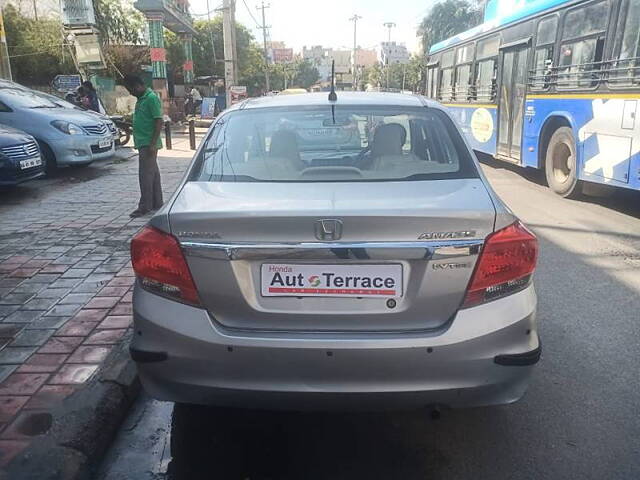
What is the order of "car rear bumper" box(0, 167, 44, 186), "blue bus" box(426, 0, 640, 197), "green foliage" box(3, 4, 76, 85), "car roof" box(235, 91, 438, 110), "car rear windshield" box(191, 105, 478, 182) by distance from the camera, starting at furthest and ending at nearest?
"green foliage" box(3, 4, 76, 85) < "car rear bumper" box(0, 167, 44, 186) < "blue bus" box(426, 0, 640, 197) < "car roof" box(235, 91, 438, 110) < "car rear windshield" box(191, 105, 478, 182)

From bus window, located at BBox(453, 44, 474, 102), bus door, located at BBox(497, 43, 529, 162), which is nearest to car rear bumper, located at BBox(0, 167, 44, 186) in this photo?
bus door, located at BBox(497, 43, 529, 162)

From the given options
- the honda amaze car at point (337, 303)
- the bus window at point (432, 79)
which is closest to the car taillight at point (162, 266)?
the honda amaze car at point (337, 303)

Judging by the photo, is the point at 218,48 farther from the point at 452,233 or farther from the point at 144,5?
the point at 452,233

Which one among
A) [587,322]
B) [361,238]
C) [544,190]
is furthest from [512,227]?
[544,190]

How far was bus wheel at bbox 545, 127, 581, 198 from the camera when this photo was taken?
28.0ft

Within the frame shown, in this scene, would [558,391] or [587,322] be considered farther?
[587,322]

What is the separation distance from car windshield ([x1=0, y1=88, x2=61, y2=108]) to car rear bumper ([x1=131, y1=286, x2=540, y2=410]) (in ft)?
31.2

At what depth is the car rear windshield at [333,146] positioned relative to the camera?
2832 millimetres

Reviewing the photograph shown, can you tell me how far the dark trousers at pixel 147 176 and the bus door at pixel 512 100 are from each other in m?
6.43

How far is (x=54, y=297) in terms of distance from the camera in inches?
174

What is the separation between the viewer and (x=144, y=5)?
2214 centimetres

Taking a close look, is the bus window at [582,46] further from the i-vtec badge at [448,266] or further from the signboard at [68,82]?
the signboard at [68,82]

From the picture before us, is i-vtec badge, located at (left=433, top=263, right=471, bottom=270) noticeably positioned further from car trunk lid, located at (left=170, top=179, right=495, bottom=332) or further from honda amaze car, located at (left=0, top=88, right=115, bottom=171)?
honda amaze car, located at (left=0, top=88, right=115, bottom=171)

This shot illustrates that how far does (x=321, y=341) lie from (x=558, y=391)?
5.66 feet
